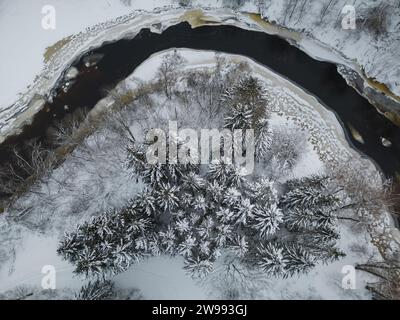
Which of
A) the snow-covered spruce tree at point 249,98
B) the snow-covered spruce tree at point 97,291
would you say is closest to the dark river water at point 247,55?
the snow-covered spruce tree at point 249,98

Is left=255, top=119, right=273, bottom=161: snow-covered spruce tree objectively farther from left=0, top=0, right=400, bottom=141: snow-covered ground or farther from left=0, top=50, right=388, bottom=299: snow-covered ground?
left=0, top=0, right=400, bottom=141: snow-covered ground

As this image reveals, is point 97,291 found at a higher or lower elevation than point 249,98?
lower

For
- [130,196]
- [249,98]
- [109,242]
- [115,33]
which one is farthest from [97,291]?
[115,33]

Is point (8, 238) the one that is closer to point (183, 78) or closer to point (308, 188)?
point (183, 78)

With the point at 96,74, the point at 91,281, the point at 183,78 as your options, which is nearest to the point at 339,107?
the point at 183,78

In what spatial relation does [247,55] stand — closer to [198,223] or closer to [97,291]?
[198,223]

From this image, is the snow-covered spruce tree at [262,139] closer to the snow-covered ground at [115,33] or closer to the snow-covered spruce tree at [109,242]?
the snow-covered spruce tree at [109,242]
